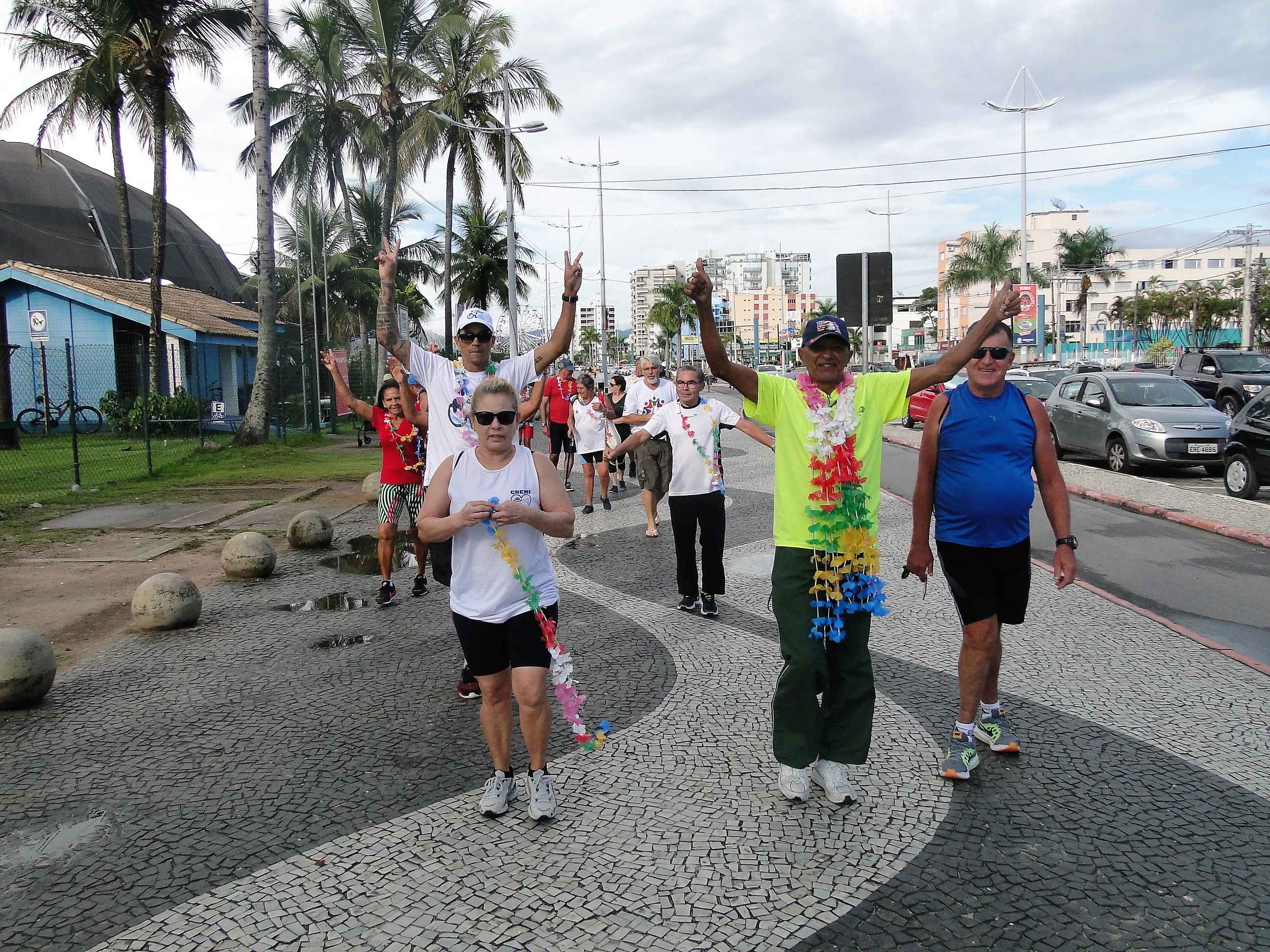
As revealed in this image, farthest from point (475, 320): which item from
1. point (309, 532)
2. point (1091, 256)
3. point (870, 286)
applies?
point (1091, 256)

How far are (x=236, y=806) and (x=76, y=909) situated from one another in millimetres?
833

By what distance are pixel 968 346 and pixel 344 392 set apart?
4.83 meters

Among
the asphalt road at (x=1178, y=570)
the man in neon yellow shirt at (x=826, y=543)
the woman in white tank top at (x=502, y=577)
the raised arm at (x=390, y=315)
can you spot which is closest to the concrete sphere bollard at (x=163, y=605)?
the raised arm at (x=390, y=315)

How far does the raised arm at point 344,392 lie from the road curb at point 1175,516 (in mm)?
4823

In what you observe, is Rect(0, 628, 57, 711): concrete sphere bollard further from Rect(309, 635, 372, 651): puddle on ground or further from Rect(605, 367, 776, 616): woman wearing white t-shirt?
Rect(605, 367, 776, 616): woman wearing white t-shirt

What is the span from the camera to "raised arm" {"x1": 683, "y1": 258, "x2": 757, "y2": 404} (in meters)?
3.71

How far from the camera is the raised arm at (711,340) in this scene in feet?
12.2

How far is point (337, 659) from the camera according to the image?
624 centimetres

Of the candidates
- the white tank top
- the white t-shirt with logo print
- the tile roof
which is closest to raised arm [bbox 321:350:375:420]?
the white t-shirt with logo print

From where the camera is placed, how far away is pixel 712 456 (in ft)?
23.4

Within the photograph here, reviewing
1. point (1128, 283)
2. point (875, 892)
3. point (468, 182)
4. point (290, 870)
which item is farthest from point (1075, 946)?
point (1128, 283)

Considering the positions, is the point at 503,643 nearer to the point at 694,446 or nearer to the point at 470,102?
the point at 694,446

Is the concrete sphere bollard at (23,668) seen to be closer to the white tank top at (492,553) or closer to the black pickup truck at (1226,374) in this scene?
the white tank top at (492,553)

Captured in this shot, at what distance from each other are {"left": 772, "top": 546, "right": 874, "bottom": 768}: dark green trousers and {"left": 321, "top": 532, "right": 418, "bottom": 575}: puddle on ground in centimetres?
548
